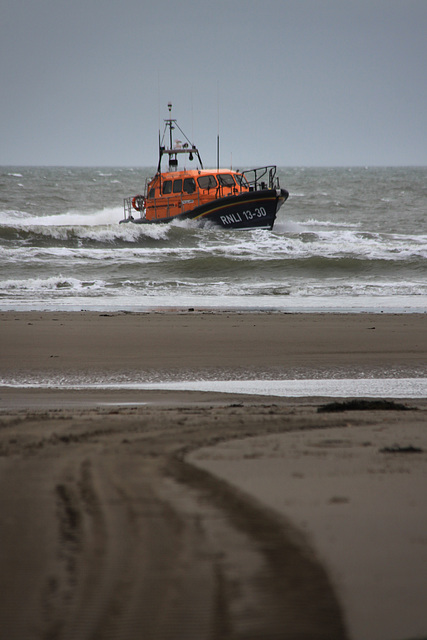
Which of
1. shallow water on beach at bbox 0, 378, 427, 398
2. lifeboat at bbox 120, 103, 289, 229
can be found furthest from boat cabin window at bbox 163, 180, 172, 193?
shallow water on beach at bbox 0, 378, 427, 398

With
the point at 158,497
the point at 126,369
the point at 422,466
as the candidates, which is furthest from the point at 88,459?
the point at 126,369

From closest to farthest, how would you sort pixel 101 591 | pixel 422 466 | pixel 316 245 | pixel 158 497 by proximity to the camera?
1. pixel 101 591
2. pixel 158 497
3. pixel 422 466
4. pixel 316 245

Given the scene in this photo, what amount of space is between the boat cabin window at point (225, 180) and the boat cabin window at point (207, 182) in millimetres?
212

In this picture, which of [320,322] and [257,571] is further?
[320,322]

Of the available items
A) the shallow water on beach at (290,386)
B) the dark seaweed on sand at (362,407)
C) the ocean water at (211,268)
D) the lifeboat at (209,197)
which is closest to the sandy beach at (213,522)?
the dark seaweed on sand at (362,407)

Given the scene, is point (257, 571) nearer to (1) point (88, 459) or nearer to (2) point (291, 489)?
(2) point (291, 489)

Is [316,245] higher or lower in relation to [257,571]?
higher

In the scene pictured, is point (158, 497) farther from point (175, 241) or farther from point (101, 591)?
point (175, 241)

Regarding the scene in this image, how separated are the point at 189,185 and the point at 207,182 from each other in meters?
0.55

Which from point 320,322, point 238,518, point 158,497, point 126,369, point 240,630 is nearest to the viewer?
point 240,630

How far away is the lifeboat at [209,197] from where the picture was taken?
18.4 metres

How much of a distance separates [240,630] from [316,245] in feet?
52.8

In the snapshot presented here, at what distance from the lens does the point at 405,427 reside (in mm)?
3049

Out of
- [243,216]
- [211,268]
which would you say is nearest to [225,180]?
[243,216]
